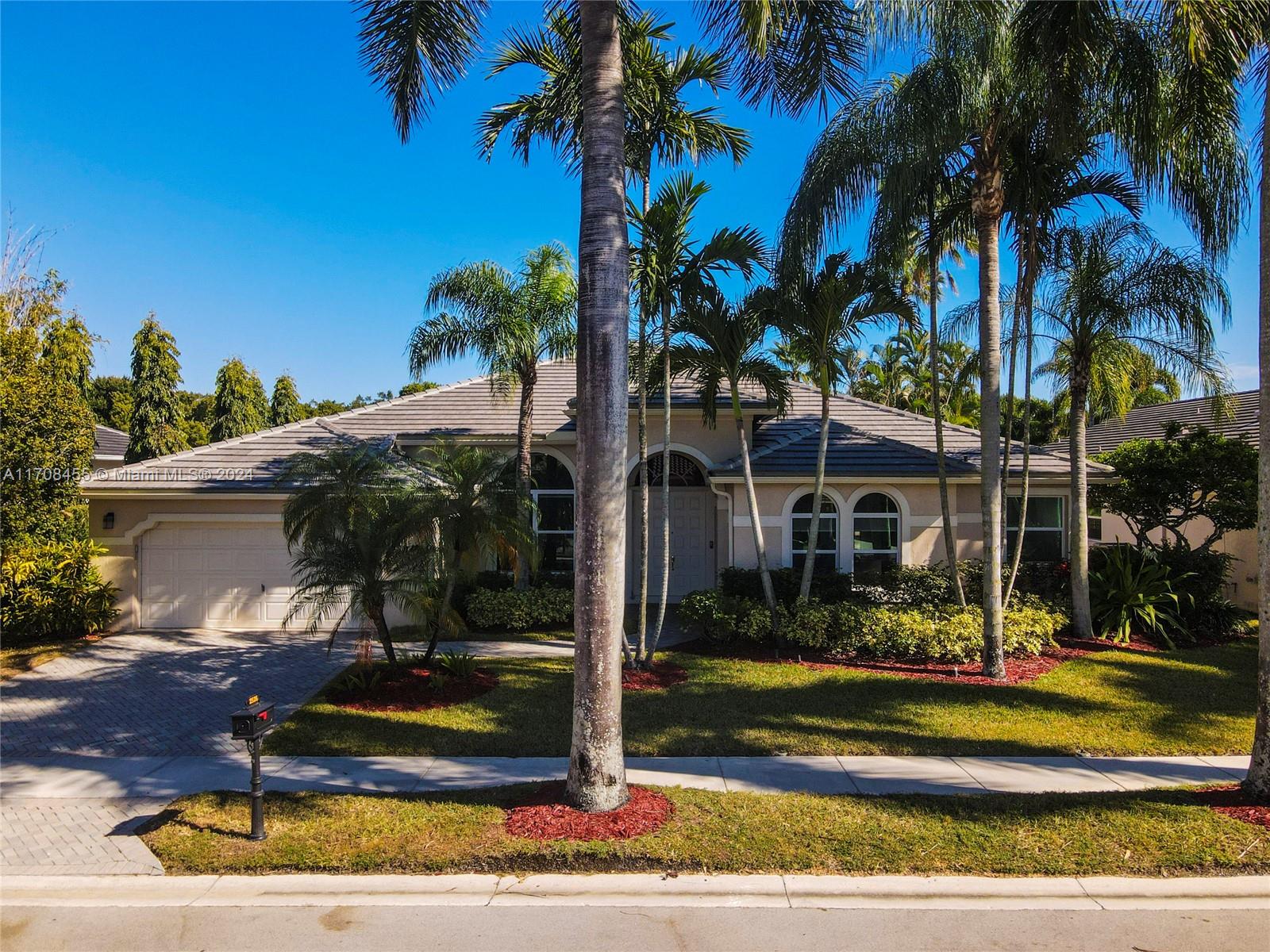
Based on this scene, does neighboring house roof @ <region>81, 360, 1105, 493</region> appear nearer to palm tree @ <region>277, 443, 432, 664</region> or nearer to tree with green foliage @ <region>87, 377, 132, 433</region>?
palm tree @ <region>277, 443, 432, 664</region>

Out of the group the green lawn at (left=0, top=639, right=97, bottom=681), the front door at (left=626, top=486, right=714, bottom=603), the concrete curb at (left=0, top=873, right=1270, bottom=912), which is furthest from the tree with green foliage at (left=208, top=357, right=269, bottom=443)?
the concrete curb at (left=0, top=873, right=1270, bottom=912)

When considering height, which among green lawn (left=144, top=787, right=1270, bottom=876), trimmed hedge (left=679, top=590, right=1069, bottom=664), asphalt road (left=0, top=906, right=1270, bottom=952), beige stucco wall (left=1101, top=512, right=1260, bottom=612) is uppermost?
beige stucco wall (left=1101, top=512, right=1260, bottom=612)

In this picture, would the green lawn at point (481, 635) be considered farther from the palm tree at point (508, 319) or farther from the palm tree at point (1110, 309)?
the palm tree at point (1110, 309)

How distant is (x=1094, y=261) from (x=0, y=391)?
660 inches

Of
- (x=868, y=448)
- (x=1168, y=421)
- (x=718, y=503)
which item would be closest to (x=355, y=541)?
(x=718, y=503)

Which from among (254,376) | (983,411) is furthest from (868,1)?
(254,376)

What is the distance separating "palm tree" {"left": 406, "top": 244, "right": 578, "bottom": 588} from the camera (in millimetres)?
13938

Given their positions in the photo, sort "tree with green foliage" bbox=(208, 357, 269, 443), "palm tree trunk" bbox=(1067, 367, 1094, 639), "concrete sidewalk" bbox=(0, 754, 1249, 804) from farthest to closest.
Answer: "tree with green foliage" bbox=(208, 357, 269, 443) < "palm tree trunk" bbox=(1067, 367, 1094, 639) < "concrete sidewalk" bbox=(0, 754, 1249, 804)

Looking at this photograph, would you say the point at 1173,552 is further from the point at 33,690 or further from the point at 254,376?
the point at 254,376

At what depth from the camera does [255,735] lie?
6.02 meters

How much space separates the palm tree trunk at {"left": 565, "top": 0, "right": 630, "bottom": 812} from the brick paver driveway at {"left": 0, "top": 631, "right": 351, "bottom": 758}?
15.3ft

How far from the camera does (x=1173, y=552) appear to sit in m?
14.2

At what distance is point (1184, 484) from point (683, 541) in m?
9.76

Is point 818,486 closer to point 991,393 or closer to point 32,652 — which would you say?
point 991,393
